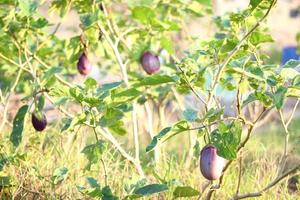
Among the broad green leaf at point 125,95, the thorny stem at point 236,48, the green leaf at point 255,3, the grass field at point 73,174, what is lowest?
the grass field at point 73,174

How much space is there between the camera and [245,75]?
6.35ft

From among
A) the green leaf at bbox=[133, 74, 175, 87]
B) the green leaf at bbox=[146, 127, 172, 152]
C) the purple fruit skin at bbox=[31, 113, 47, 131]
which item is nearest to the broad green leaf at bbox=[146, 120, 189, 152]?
the green leaf at bbox=[146, 127, 172, 152]

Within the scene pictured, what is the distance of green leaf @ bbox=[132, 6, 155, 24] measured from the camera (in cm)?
255

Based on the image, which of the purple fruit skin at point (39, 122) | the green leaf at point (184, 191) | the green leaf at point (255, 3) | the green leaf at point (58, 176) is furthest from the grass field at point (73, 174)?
the green leaf at point (255, 3)

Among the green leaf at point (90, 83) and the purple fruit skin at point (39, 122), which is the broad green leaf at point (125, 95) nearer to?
the green leaf at point (90, 83)

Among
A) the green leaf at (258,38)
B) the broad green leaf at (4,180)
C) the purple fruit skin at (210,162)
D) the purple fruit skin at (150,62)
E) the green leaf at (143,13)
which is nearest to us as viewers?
the purple fruit skin at (210,162)

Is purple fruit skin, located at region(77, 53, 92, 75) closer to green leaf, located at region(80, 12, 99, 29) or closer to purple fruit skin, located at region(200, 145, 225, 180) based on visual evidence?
green leaf, located at region(80, 12, 99, 29)

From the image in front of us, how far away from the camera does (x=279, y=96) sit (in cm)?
176

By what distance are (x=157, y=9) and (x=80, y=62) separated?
704 mm

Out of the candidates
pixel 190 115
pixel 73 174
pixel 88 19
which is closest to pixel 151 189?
pixel 190 115

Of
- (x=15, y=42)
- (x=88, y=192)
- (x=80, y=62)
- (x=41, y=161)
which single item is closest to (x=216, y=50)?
(x=88, y=192)

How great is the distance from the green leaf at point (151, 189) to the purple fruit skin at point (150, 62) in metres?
0.79

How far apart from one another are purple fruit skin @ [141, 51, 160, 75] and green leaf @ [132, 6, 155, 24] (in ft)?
A: 0.49

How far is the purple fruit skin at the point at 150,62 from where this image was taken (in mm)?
2682
